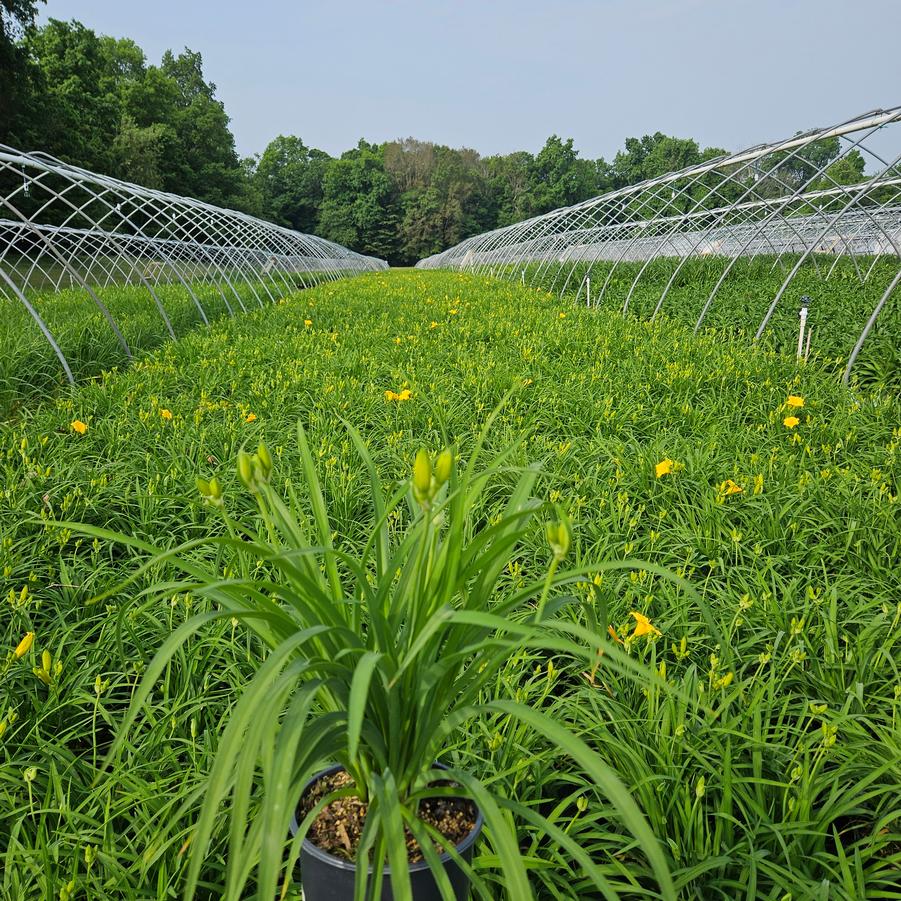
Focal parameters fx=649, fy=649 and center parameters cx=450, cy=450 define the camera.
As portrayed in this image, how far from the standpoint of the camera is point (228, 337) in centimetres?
562

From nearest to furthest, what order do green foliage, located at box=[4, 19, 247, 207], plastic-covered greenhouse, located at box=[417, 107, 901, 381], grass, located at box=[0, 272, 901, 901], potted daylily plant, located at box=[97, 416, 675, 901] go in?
potted daylily plant, located at box=[97, 416, 675, 901] < grass, located at box=[0, 272, 901, 901] < plastic-covered greenhouse, located at box=[417, 107, 901, 381] < green foliage, located at box=[4, 19, 247, 207]

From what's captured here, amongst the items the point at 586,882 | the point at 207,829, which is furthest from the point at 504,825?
the point at 586,882

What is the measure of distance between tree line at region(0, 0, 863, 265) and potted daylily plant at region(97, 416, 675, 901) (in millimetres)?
29716

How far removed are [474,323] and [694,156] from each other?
67188 mm

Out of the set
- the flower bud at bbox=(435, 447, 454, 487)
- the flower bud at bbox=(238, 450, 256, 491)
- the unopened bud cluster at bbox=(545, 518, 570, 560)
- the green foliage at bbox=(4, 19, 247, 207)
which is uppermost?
the green foliage at bbox=(4, 19, 247, 207)

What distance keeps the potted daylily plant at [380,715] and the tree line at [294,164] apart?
2972cm

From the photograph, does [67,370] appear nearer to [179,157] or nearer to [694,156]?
[179,157]

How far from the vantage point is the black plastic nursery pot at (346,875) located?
825mm

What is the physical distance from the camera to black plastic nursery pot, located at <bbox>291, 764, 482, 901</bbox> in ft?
2.71

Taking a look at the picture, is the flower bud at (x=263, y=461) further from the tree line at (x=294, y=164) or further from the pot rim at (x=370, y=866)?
the tree line at (x=294, y=164)

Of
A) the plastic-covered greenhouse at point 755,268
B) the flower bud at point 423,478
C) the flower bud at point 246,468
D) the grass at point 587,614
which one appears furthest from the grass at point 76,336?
the plastic-covered greenhouse at point 755,268

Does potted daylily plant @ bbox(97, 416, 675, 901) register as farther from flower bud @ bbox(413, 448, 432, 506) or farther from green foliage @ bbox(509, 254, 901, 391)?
green foliage @ bbox(509, 254, 901, 391)

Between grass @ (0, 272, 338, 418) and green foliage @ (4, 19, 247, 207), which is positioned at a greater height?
green foliage @ (4, 19, 247, 207)

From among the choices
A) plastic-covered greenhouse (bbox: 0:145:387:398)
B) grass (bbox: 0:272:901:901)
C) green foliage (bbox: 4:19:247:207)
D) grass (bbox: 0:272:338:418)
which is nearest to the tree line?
green foliage (bbox: 4:19:247:207)
